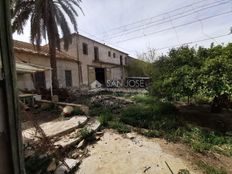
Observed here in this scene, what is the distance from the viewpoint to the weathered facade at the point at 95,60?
70.3 ft

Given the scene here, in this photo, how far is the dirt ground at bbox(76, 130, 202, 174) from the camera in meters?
4.76

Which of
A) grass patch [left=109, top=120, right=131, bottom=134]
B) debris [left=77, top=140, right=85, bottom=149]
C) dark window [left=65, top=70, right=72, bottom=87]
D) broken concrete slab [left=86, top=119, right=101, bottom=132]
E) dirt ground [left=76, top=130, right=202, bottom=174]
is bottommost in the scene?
dirt ground [left=76, top=130, right=202, bottom=174]

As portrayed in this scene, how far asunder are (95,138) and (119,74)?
2484cm

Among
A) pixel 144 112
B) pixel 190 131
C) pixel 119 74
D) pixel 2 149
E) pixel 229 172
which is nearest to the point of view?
pixel 2 149

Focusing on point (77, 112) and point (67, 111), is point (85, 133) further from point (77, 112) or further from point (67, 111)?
point (67, 111)

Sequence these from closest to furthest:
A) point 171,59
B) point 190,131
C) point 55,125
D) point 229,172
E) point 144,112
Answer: point 229,172, point 55,125, point 190,131, point 144,112, point 171,59

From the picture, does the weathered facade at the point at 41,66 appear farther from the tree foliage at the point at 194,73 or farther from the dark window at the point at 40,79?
the tree foliage at the point at 194,73

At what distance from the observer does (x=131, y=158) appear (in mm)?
5203

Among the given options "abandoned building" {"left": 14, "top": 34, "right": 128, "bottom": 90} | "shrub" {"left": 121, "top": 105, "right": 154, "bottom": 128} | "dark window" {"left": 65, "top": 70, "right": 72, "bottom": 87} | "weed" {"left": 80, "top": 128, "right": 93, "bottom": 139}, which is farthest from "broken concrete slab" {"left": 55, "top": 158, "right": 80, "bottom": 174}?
"dark window" {"left": 65, "top": 70, "right": 72, "bottom": 87}

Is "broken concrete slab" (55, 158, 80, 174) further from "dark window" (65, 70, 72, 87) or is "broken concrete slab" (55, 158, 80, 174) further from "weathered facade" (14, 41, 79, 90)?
"dark window" (65, 70, 72, 87)

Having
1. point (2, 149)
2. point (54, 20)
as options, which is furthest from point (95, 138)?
point (54, 20)

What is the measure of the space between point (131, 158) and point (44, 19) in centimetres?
1009

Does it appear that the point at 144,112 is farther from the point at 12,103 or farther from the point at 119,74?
the point at 119,74

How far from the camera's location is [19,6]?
490 inches
